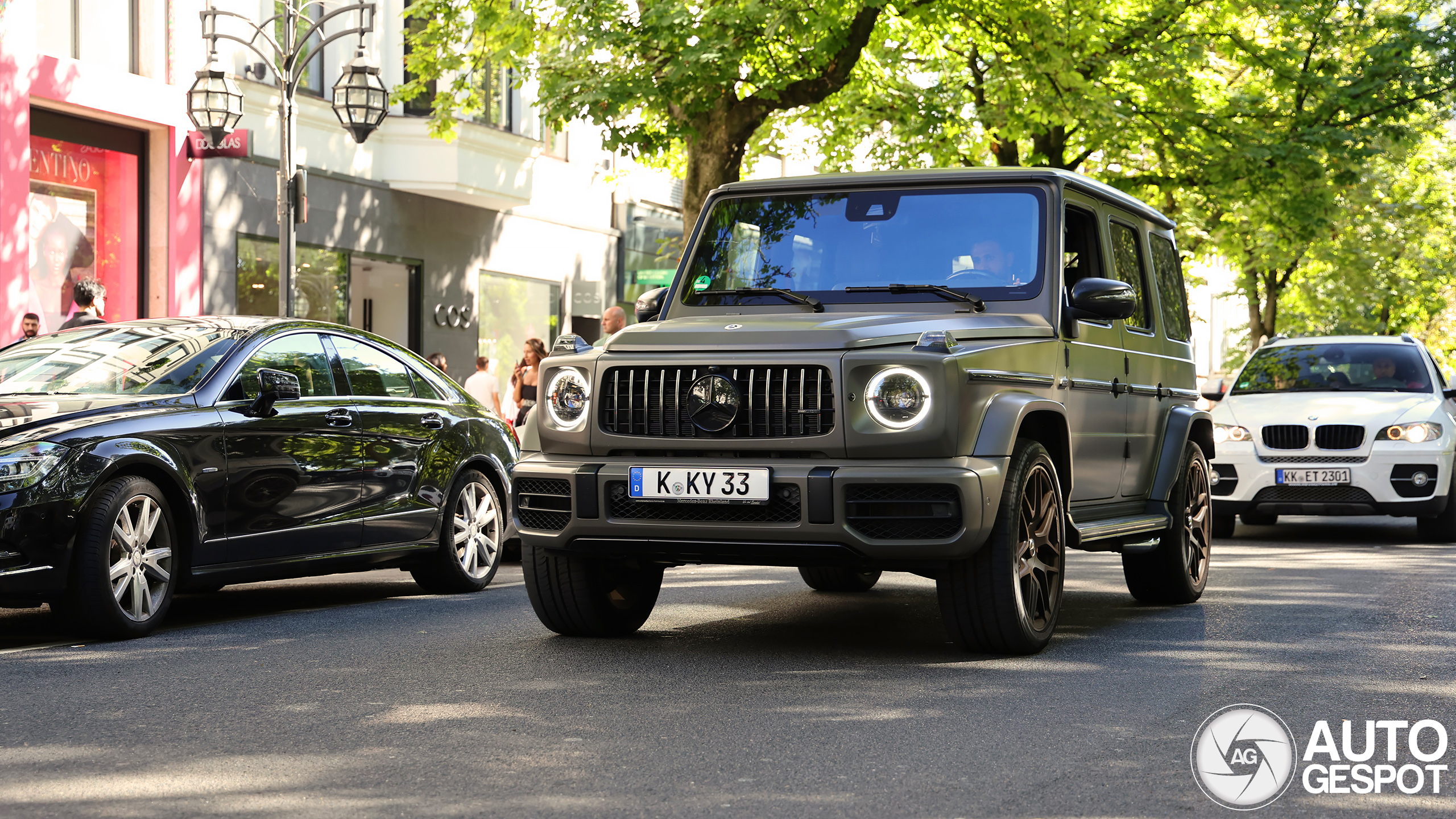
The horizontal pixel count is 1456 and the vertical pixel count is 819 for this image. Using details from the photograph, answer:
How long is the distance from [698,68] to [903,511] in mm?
11140

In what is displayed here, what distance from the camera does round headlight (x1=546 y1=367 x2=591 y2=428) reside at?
7004 millimetres

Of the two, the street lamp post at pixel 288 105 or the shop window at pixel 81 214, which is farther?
the shop window at pixel 81 214

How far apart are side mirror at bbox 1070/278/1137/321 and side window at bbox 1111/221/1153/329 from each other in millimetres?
1042

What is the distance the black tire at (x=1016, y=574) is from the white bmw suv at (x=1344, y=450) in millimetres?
7186

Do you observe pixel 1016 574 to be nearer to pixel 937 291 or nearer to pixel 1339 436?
pixel 937 291

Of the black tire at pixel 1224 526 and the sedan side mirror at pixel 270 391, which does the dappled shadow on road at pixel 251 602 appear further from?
the black tire at pixel 1224 526

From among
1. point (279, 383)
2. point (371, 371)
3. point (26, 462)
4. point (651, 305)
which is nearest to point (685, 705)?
point (651, 305)

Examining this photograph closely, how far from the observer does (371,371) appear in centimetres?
945

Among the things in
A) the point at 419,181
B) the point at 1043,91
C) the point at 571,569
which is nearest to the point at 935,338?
the point at 571,569

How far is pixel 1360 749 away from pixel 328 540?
5.28m

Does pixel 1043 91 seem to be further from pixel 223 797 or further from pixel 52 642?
pixel 223 797

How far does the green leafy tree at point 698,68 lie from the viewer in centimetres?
1705

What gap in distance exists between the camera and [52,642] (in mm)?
7465

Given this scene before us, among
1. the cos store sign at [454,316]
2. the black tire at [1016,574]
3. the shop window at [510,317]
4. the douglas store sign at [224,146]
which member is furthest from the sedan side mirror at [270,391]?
the shop window at [510,317]
